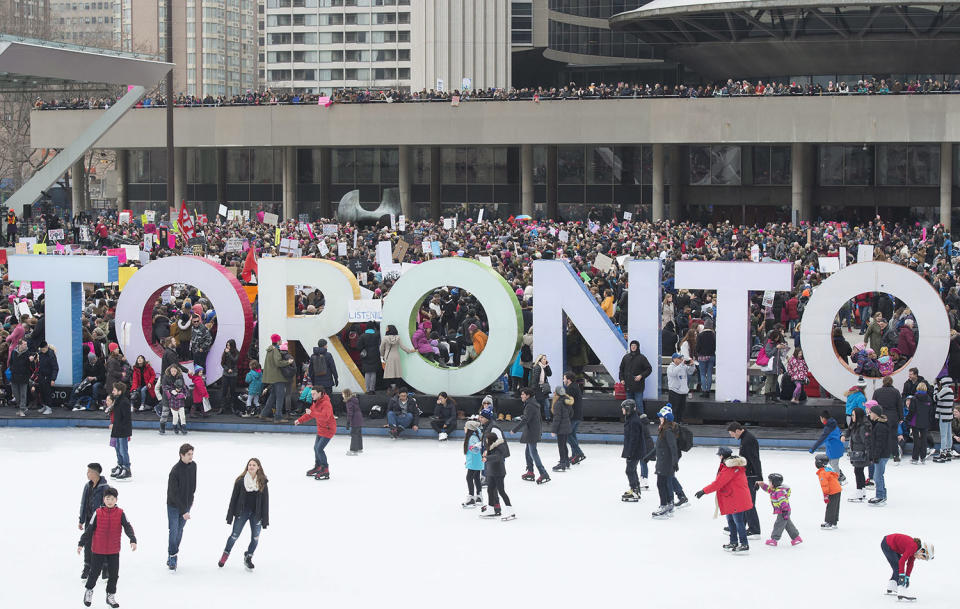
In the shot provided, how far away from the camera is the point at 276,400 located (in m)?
20.3

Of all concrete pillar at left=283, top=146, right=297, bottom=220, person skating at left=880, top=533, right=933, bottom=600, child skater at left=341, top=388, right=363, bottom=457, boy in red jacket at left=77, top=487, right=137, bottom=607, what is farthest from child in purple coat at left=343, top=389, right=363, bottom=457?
concrete pillar at left=283, top=146, right=297, bottom=220

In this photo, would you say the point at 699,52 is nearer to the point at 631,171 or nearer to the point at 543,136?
the point at 631,171

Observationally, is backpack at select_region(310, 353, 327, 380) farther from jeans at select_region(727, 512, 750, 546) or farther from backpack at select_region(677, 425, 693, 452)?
jeans at select_region(727, 512, 750, 546)

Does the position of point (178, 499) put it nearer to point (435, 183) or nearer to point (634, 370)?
point (634, 370)

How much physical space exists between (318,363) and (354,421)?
1.91 metres

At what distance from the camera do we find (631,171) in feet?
218

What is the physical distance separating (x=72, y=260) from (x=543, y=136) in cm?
4011

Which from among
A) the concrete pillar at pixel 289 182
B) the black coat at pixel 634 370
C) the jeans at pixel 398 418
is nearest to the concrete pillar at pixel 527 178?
the concrete pillar at pixel 289 182

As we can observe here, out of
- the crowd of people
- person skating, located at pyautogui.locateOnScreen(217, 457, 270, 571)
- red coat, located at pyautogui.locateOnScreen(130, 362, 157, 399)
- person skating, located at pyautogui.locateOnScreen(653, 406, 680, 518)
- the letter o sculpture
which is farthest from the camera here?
the crowd of people

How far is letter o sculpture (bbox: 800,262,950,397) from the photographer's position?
18719 mm

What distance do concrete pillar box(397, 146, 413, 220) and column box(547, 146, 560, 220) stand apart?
7016mm

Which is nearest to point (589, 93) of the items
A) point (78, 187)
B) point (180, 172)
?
point (180, 172)

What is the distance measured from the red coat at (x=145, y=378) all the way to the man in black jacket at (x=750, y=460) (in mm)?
10246

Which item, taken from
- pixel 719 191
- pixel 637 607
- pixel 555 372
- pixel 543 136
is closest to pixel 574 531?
pixel 637 607
